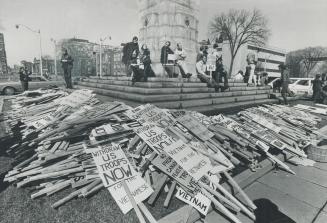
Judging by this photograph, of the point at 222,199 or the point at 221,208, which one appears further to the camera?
the point at 222,199

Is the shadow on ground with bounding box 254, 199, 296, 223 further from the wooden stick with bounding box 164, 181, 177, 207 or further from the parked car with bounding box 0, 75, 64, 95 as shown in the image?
the parked car with bounding box 0, 75, 64, 95

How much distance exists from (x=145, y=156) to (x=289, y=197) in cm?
295

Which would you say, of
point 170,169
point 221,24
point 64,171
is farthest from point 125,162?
point 221,24

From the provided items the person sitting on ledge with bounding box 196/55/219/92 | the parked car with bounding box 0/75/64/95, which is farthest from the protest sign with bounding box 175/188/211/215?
the parked car with bounding box 0/75/64/95

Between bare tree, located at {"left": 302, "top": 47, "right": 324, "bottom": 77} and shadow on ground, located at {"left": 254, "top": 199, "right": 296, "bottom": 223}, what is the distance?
277ft

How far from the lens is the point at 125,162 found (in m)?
4.21

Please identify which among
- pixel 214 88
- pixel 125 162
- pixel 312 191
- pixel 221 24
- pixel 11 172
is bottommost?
pixel 312 191

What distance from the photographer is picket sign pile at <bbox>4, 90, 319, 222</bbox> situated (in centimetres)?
374

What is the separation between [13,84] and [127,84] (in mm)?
14253

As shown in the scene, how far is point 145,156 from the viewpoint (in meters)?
4.68

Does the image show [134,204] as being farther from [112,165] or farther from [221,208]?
[221,208]

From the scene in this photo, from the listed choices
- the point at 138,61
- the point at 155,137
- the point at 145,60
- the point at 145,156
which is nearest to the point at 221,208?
the point at 145,156

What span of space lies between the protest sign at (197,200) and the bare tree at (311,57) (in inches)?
3363

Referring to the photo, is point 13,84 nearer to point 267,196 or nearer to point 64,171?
point 64,171
